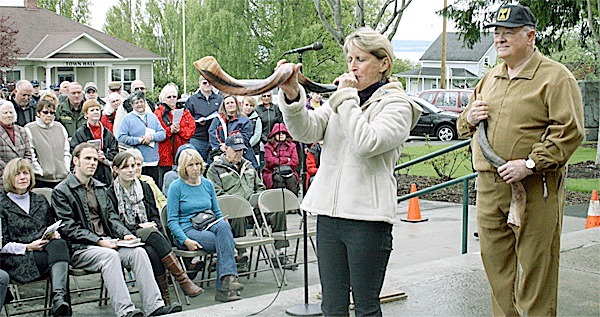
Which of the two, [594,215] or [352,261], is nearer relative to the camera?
[352,261]

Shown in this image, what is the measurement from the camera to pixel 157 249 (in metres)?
6.77

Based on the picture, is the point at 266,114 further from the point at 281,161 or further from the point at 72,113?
the point at 72,113

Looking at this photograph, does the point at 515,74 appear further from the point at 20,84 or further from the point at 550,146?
the point at 20,84

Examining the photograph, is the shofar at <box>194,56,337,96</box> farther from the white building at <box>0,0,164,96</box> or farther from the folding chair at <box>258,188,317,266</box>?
the white building at <box>0,0,164,96</box>

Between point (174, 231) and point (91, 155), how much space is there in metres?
1.08

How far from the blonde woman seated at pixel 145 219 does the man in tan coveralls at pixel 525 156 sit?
302cm

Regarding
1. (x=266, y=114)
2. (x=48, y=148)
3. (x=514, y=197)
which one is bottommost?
(x=514, y=197)

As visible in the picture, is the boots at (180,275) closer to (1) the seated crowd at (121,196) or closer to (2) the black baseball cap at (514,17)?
(1) the seated crowd at (121,196)

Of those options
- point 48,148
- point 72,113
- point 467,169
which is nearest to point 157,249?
point 48,148

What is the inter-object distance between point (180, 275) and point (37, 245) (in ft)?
4.13

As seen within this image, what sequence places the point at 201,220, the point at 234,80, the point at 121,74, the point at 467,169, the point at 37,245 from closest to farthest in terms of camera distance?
the point at 234,80 < the point at 37,245 < the point at 201,220 < the point at 467,169 < the point at 121,74

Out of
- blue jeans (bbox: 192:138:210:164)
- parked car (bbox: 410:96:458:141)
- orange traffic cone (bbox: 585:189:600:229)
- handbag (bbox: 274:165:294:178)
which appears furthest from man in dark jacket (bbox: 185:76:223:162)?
parked car (bbox: 410:96:458:141)

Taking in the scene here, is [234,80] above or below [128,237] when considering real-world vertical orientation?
above

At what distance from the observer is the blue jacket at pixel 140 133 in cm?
956
